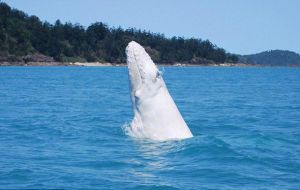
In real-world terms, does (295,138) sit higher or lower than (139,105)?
lower

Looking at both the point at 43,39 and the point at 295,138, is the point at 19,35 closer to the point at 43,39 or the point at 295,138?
the point at 43,39

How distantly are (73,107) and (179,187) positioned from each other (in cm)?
2223

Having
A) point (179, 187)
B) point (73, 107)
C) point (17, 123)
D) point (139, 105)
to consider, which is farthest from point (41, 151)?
point (73, 107)

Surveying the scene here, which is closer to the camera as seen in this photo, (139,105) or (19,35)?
(139,105)

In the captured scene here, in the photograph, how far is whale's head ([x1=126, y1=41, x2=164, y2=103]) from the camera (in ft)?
44.1

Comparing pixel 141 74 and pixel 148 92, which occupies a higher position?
pixel 141 74

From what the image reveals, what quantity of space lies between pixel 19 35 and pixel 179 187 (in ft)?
599

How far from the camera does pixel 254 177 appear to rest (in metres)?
12.2

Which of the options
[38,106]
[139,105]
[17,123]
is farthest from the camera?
[38,106]

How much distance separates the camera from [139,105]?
13.6m

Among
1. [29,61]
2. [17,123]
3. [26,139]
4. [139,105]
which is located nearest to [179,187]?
[139,105]

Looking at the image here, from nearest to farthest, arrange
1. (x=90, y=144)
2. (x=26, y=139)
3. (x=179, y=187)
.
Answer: (x=179, y=187) → (x=90, y=144) → (x=26, y=139)

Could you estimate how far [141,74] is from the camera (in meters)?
13.5

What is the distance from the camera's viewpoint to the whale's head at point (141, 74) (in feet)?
44.1
